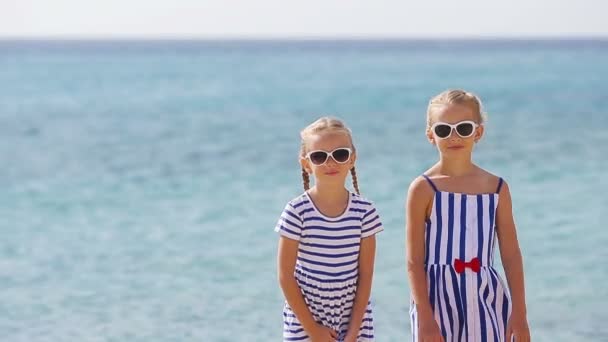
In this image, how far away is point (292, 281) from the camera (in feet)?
10.3

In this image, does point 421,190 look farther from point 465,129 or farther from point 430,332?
point 430,332

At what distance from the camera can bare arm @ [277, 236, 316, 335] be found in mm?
3133

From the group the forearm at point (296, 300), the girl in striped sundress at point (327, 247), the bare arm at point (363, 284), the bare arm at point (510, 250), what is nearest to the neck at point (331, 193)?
the girl in striped sundress at point (327, 247)

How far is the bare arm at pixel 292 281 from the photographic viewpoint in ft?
10.3

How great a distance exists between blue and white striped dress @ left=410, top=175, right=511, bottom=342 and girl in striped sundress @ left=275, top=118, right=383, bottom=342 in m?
0.19

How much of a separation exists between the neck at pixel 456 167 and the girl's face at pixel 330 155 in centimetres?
27

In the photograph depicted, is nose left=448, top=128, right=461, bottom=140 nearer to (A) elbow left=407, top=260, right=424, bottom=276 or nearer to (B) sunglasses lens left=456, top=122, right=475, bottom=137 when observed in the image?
(B) sunglasses lens left=456, top=122, right=475, bottom=137

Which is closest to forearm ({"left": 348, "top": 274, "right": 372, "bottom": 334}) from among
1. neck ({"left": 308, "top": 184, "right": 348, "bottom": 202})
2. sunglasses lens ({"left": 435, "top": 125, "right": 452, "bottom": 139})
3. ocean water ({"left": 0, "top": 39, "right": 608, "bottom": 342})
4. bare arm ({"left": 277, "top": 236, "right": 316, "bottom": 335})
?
bare arm ({"left": 277, "top": 236, "right": 316, "bottom": 335})

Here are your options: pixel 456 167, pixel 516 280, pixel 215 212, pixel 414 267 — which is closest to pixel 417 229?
pixel 414 267

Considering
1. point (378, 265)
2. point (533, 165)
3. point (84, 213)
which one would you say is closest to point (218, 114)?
point (533, 165)

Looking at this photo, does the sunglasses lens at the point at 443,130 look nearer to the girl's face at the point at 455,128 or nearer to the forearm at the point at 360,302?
the girl's face at the point at 455,128

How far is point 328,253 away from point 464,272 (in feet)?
1.26

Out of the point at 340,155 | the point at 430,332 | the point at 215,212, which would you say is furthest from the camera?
the point at 215,212

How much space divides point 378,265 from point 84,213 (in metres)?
3.73
